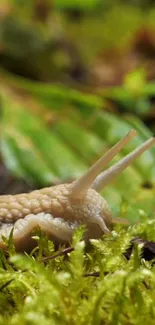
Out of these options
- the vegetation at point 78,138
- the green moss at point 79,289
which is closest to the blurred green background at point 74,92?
the vegetation at point 78,138

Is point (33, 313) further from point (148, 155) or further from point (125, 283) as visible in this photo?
point (148, 155)

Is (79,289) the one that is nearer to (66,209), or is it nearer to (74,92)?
(66,209)

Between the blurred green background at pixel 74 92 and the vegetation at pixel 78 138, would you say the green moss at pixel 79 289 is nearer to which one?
the vegetation at pixel 78 138

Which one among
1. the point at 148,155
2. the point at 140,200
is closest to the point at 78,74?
the point at 148,155

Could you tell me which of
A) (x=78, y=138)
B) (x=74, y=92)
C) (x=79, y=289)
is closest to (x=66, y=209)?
(x=79, y=289)

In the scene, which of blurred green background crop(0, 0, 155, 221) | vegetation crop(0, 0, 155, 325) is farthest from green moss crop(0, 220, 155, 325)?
blurred green background crop(0, 0, 155, 221)

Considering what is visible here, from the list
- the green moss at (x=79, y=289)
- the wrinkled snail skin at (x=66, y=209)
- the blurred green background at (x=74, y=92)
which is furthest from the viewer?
the blurred green background at (x=74, y=92)
